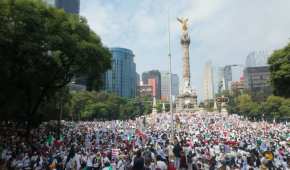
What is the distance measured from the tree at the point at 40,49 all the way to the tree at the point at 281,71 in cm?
1380

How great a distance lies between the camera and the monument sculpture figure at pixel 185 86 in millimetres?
71250

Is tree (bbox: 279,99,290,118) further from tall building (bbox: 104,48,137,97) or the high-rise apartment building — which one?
tall building (bbox: 104,48,137,97)

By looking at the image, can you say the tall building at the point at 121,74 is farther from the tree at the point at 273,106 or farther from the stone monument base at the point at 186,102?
the tree at the point at 273,106

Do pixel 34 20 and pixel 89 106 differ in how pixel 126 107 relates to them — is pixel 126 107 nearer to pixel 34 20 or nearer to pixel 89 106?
pixel 89 106

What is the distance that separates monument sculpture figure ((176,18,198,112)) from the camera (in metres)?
71.2

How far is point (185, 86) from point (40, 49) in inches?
2219

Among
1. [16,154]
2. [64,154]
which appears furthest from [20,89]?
[64,154]

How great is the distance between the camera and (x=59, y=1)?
385 feet

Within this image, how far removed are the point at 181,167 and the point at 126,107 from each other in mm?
73371

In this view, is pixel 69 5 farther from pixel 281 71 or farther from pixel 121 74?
pixel 281 71

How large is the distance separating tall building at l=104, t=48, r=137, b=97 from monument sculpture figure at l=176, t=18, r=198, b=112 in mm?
78787

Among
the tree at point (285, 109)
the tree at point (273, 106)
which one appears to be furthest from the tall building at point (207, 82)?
the tree at point (285, 109)

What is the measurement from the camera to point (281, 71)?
23781 mm

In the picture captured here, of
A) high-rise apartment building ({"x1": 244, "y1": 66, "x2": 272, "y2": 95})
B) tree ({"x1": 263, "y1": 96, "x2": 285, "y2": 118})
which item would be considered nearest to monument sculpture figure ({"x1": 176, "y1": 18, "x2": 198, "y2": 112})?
tree ({"x1": 263, "y1": 96, "x2": 285, "y2": 118})
